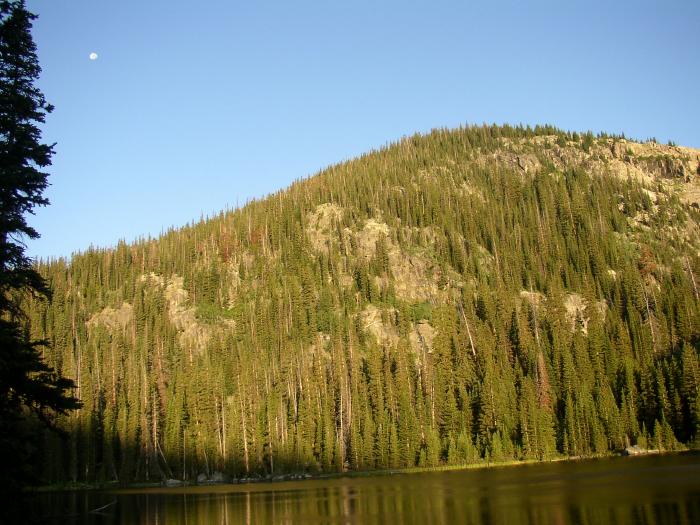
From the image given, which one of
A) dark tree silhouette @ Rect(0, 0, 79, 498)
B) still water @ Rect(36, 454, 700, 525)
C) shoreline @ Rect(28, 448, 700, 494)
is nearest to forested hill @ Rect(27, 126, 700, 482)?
shoreline @ Rect(28, 448, 700, 494)

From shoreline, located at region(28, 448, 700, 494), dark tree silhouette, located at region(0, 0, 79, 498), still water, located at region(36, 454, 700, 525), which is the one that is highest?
dark tree silhouette, located at region(0, 0, 79, 498)

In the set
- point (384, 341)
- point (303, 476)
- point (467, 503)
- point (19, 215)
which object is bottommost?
point (303, 476)

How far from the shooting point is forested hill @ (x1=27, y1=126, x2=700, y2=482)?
108m

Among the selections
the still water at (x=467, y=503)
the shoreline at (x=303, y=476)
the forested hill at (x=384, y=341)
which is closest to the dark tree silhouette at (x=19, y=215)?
the still water at (x=467, y=503)

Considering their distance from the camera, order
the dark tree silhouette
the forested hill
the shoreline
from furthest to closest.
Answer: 1. the forested hill
2. the shoreline
3. the dark tree silhouette

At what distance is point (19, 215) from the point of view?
22500 mm

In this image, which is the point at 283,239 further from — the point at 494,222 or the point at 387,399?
the point at 387,399

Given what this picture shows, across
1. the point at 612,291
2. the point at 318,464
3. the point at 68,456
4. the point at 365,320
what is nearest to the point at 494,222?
the point at 612,291

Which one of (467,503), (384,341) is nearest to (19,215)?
(467,503)

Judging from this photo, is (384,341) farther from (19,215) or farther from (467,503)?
(19,215)

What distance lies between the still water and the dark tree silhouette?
2385 centimetres

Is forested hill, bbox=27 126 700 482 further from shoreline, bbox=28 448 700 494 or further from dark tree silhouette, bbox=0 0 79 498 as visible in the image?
dark tree silhouette, bbox=0 0 79 498

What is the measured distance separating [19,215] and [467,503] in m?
38.6

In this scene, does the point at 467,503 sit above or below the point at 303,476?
above
